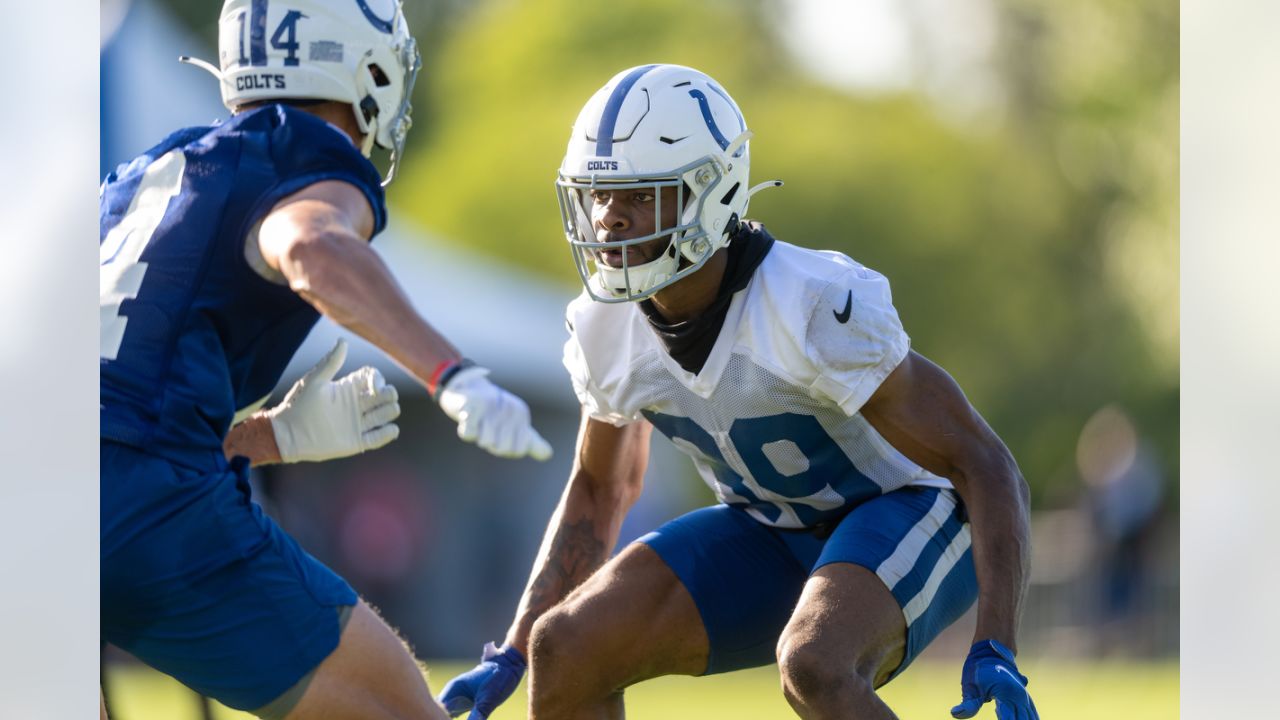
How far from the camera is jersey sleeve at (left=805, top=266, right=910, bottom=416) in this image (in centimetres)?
331

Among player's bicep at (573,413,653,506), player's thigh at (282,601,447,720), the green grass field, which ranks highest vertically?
player's bicep at (573,413,653,506)

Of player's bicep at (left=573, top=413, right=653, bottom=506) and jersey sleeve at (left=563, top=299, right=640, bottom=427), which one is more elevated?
jersey sleeve at (left=563, top=299, right=640, bottom=427)

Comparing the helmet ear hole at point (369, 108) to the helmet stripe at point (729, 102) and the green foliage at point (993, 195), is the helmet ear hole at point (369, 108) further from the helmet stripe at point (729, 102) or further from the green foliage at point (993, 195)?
the green foliage at point (993, 195)

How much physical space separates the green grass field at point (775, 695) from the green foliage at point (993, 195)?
6.11m

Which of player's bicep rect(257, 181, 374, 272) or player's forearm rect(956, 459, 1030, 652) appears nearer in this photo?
player's bicep rect(257, 181, 374, 272)

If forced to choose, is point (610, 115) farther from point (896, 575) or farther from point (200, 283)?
point (896, 575)

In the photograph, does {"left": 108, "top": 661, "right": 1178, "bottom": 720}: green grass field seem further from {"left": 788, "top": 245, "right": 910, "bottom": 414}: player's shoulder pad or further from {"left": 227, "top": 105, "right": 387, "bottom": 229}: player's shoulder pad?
{"left": 788, "top": 245, "right": 910, "bottom": 414}: player's shoulder pad

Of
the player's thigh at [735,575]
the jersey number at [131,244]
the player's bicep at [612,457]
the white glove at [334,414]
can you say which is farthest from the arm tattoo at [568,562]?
the jersey number at [131,244]

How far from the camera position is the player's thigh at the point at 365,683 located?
3.10 meters

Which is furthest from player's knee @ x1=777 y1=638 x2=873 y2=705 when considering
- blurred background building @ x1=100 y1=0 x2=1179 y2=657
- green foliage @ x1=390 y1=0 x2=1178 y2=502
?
green foliage @ x1=390 y1=0 x2=1178 y2=502

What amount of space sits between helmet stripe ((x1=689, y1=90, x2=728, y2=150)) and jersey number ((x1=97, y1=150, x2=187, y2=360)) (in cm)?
112

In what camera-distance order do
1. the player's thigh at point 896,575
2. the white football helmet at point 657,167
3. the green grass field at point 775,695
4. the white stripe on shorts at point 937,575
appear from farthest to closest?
the green grass field at point 775,695 → the white football helmet at point 657,167 → the white stripe on shorts at point 937,575 → the player's thigh at point 896,575
